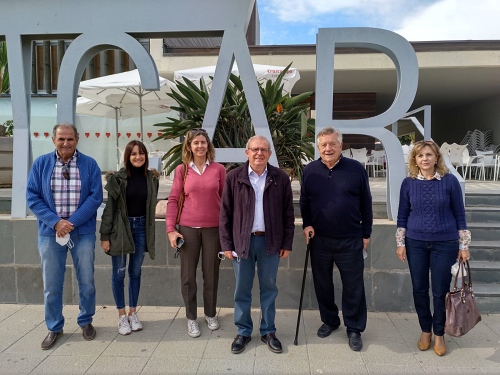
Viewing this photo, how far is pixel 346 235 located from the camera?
3.18 meters

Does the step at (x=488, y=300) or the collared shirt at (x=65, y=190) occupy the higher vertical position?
the collared shirt at (x=65, y=190)

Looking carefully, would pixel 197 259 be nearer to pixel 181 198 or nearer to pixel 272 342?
pixel 181 198

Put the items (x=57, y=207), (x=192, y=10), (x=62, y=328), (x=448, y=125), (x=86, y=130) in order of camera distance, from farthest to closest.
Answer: (x=448, y=125), (x=86, y=130), (x=192, y=10), (x=62, y=328), (x=57, y=207)

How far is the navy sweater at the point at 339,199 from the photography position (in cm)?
313

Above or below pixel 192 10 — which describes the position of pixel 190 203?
below

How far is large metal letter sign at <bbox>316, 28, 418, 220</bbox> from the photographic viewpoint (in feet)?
13.1

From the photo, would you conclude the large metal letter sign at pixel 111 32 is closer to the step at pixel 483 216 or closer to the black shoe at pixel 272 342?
the black shoe at pixel 272 342

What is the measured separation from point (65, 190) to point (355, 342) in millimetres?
2600

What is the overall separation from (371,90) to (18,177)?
10919 mm

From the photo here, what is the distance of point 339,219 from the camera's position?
3146 millimetres

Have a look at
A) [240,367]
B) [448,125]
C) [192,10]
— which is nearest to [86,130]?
[192,10]

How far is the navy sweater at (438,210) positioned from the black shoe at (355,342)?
936 mm

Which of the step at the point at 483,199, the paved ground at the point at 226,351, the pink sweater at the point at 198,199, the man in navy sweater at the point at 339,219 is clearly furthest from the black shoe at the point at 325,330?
the step at the point at 483,199

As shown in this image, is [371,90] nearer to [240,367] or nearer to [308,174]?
[308,174]
